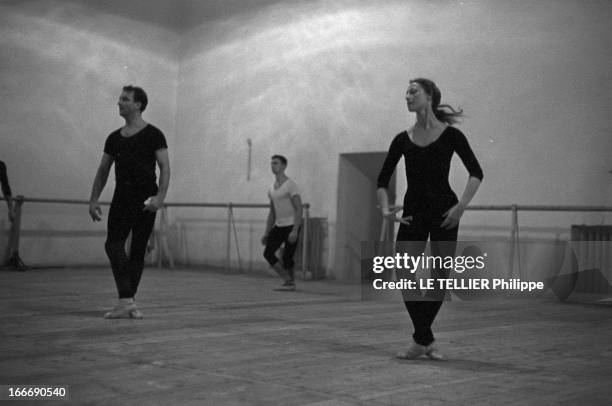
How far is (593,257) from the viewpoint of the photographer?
9.30 m

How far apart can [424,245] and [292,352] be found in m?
0.96

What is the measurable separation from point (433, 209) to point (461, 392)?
3.69ft

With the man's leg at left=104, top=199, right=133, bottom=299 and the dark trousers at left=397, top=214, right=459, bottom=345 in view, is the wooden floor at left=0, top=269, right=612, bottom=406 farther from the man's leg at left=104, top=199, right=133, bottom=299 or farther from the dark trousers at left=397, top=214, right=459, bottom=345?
the man's leg at left=104, top=199, right=133, bottom=299

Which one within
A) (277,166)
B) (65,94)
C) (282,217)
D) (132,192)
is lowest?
(282,217)

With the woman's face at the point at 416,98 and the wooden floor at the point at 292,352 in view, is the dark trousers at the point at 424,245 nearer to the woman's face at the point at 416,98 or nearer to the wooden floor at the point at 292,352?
the wooden floor at the point at 292,352

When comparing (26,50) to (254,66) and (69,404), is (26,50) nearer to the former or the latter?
(254,66)

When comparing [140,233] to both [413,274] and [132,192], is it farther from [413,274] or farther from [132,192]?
[413,274]

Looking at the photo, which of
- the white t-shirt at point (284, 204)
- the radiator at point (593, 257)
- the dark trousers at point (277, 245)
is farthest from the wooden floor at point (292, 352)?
the white t-shirt at point (284, 204)

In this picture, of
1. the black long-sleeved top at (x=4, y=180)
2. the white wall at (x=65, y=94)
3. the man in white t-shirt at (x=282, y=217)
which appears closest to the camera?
the man in white t-shirt at (x=282, y=217)

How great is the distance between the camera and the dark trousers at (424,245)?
175 inches

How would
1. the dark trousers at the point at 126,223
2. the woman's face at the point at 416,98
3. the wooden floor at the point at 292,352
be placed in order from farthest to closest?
1. the dark trousers at the point at 126,223
2. the woman's face at the point at 416,98
3. the wooden floor at the point at 292,352

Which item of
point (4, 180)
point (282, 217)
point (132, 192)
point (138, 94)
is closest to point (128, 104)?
point (138, 94)

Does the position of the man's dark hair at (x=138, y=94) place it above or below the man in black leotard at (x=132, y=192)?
above

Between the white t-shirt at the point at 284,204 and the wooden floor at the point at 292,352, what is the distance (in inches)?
59.2
